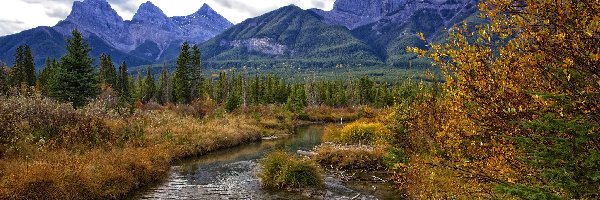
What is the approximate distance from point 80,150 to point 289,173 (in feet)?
37.8

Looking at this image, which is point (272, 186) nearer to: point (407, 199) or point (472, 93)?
point (407, 199)

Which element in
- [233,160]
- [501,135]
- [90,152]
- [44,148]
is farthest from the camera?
[233,160]

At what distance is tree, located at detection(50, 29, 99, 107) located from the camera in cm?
4119

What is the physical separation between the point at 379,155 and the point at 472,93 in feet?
73.4

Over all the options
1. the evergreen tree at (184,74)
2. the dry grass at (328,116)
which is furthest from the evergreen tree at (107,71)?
the dry grass at (328,116)

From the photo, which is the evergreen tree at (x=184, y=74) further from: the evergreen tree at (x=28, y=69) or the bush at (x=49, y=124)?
the bush at (x=49, y=124)

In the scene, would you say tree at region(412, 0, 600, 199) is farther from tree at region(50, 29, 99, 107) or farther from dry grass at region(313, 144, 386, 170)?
tree at region(50, 29, 99, 107)

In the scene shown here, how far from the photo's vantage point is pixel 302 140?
152 feet

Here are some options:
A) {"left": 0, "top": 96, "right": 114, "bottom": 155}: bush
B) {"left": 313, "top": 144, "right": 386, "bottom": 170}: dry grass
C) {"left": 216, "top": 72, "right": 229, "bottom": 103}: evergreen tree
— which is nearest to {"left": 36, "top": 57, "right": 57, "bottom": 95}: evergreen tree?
{"left": 216, "top": 72, "right": 229, "bottom": 103}: evergreen tree

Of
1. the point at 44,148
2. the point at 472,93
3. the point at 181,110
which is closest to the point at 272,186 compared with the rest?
the point at 44,148

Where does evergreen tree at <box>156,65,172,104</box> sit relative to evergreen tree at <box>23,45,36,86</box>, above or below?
below

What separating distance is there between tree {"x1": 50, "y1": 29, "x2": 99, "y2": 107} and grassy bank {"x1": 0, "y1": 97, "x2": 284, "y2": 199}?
360 inches

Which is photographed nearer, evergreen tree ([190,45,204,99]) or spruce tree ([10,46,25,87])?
evergreen tree ([190,45,204,99])

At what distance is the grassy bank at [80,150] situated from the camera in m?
16.8
